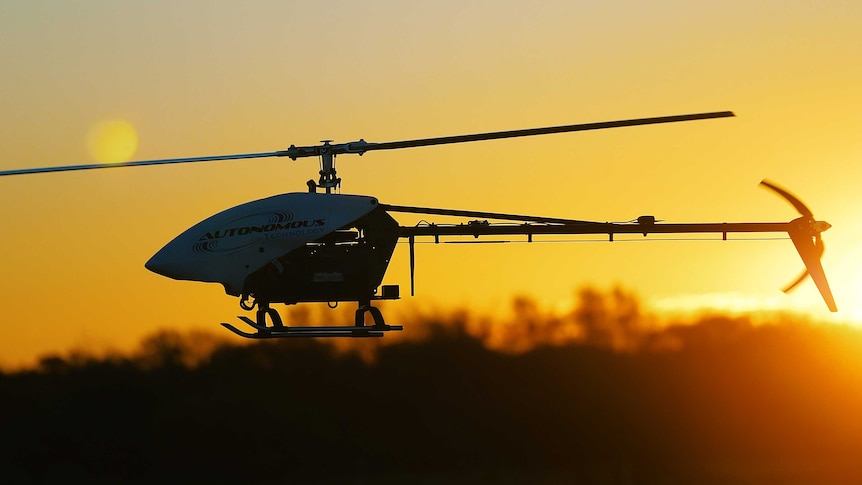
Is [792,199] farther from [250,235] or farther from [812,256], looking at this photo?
[250,235]

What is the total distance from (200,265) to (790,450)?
47.3 metres

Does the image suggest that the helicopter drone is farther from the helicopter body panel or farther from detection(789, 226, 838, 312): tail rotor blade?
detection(789, 226, 838, 312): tail rotor blade

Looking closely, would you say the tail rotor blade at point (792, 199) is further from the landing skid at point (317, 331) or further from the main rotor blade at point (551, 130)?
the landing skid at point (317, 331)

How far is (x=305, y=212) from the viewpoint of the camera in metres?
35.2

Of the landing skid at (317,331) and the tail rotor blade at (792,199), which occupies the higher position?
the tail rotor blade at (792,199)

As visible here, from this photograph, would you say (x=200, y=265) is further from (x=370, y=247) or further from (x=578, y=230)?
(x=578, y=230)

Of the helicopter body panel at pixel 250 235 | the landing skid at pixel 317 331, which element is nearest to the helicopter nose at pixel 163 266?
the helicopter body panel at pixel 250 235

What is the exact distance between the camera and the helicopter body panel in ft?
115

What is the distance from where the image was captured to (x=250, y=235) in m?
35.5

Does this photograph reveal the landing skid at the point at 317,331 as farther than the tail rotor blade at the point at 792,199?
No

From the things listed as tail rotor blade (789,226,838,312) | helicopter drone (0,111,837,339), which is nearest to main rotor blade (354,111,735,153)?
helicopter drone (0,111,837,339)

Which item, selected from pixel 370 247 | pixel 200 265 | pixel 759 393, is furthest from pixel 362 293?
pixel 759 393

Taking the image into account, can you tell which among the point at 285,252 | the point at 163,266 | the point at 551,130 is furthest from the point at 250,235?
the point at 551,130

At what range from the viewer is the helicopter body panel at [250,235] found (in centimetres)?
3516
